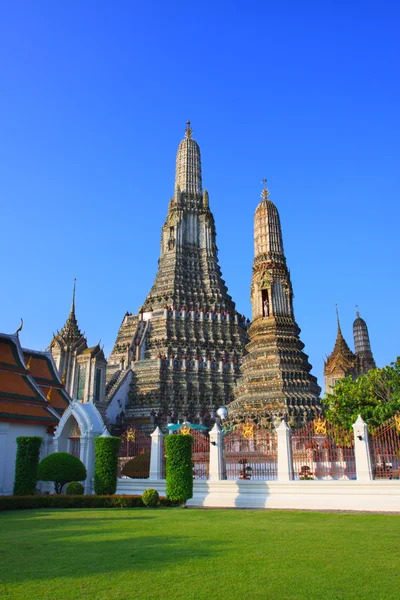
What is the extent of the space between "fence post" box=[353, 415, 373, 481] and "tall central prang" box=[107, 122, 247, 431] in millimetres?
28738

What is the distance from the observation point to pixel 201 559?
8055 mm

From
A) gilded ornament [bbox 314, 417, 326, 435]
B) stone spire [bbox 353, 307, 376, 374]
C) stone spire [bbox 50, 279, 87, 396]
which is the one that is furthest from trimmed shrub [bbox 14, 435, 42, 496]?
stone spire [bbox 353, 307, 376, 374]

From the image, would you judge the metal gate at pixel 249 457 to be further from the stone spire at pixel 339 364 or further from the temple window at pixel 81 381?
the stone spire at pixel 339 364

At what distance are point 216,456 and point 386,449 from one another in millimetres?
6145

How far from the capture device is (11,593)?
20.6 feet

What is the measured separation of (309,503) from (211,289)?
41.3m

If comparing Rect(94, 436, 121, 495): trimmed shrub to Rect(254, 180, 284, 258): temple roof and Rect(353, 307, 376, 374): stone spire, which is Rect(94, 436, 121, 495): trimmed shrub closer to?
Rect(254, 180, 284, 258): temple roof

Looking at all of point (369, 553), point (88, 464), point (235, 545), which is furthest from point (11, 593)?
point (88, 464)

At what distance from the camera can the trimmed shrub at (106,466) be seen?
1869cm

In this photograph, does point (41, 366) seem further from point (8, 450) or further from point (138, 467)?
point (138, 467)

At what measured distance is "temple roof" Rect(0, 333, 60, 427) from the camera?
2172cm

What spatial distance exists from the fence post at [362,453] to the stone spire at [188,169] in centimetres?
4905

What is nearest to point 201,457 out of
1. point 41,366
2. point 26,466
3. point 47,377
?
point 26,466

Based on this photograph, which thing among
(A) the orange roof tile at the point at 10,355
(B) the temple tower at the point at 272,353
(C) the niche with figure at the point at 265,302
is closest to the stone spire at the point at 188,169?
(B) the temple tower at the point at 272,353
